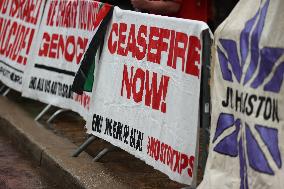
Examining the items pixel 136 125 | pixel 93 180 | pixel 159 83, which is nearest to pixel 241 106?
pixel 159 83

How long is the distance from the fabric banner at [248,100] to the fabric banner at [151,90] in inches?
15.4

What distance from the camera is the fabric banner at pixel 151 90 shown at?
4.74 m

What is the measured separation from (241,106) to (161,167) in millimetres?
1176

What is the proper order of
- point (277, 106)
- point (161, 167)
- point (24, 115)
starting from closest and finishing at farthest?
point (277, 106), point (161, 167), point (24, 115)

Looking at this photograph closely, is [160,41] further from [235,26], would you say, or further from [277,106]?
[277,106]

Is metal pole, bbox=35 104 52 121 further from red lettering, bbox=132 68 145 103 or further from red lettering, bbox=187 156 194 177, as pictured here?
red lettering, bbox=187 156 194 177

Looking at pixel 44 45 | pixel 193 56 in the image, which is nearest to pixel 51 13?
pixel 44 45

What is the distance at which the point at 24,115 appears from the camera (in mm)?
8492

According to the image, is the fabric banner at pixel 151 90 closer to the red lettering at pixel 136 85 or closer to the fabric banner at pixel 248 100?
the red lettering at pixel 136 85

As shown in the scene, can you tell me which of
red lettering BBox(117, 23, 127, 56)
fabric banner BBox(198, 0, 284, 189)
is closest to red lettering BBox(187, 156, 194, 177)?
fabric banner BBox(198, 0, 284, 189)

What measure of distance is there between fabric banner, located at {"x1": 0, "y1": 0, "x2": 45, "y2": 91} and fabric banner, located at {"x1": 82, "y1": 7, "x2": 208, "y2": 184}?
259cm

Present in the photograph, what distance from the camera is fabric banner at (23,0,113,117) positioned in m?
6.92

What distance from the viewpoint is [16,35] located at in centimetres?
923

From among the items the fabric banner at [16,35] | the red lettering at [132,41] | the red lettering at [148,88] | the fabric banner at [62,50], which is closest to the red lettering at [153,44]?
the red lettering at [148,88]
